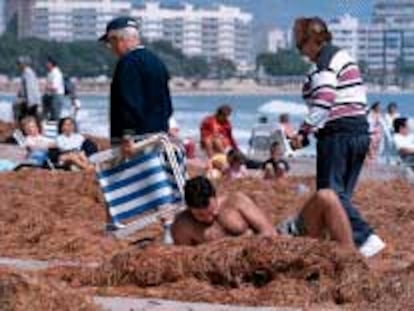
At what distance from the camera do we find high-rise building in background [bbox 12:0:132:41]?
110250 mm

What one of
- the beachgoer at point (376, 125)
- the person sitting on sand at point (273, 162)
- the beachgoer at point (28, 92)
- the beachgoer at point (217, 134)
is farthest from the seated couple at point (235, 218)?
the beachgoer at point (28, 92)

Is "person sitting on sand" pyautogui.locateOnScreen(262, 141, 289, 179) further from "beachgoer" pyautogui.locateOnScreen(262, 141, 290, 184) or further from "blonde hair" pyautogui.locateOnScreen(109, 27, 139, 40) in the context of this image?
"blonde hair" pyautogui.locateOnScreen(109, 27, 139, 40)

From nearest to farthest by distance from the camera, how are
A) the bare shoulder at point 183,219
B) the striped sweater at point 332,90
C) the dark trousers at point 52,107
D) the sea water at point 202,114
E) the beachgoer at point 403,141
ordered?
1. the bare shoulder at point 183,219
2. the striped sweater at point 332,90
3. the beachgoer at point 403,141
4. the dark trousers at point 52,107
5. the sea water at point 202,114

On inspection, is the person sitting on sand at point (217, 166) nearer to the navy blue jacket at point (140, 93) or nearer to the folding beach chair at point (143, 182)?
the folding beach chair at point (143, 182)

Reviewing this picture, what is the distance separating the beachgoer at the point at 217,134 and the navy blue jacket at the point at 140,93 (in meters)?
11.2

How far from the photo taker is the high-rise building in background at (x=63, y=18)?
110250mm

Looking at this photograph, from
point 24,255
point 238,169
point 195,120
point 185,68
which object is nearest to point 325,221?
point 24,255

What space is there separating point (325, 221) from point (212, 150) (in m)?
12.6

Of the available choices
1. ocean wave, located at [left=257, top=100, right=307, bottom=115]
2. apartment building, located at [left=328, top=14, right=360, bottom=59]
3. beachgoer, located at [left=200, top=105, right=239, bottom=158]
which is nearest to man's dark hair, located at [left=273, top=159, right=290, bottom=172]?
beachgoer, located at [left=200, top=105, right=239, bottom=158]

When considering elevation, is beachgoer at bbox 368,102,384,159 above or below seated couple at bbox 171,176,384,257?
below

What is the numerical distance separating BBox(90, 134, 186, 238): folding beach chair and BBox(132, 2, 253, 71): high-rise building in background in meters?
105

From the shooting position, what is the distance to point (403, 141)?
24.0 m

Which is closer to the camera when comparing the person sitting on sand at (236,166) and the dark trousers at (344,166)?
the dark trousers at (344,166)

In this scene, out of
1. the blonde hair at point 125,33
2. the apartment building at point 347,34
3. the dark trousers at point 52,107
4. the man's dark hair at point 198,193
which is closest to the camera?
the man's dark hair at point 198,193
